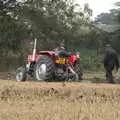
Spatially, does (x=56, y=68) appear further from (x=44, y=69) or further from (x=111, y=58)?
(x=111, y=58)

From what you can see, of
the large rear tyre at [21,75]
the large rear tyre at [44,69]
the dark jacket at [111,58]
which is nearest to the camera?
the large rear tyre at [44,69]

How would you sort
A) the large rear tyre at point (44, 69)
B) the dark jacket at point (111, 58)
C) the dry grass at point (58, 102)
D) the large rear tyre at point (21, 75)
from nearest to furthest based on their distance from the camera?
the dry grass at point (58, 102) → the large rear tyre at point (44, 69) → the large rear tyre at point (21, 75) → the dark jacket at point (111, 58)

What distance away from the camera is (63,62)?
55.4ft

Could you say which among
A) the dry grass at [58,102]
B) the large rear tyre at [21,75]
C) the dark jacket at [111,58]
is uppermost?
the dark jacket at [111,58]

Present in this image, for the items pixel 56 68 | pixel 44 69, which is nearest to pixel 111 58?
pixel 56 68

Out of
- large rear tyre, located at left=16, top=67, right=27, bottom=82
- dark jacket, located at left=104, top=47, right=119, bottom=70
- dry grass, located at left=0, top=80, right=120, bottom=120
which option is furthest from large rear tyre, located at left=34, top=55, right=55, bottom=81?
dry grass, located at left=0, top=80, right=120, bottom=120

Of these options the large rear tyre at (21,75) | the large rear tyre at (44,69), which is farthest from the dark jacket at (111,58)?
the large rear tyre at (21,75)

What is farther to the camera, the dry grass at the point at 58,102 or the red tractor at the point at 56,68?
the red tractor at the point at 56,68

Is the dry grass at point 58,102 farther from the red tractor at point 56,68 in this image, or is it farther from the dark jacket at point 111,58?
the dark jacket at point 111,58

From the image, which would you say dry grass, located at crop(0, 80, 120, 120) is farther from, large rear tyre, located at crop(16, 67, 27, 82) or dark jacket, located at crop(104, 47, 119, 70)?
dark jacket, located at crop(104, 47, 119, 70)

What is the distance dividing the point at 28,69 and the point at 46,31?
11175 millimetres

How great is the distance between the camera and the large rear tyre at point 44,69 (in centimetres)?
1670

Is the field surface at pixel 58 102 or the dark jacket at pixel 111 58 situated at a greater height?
the dark jacket at pixel 111 58

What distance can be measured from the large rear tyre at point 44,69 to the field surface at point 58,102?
12.8ft
